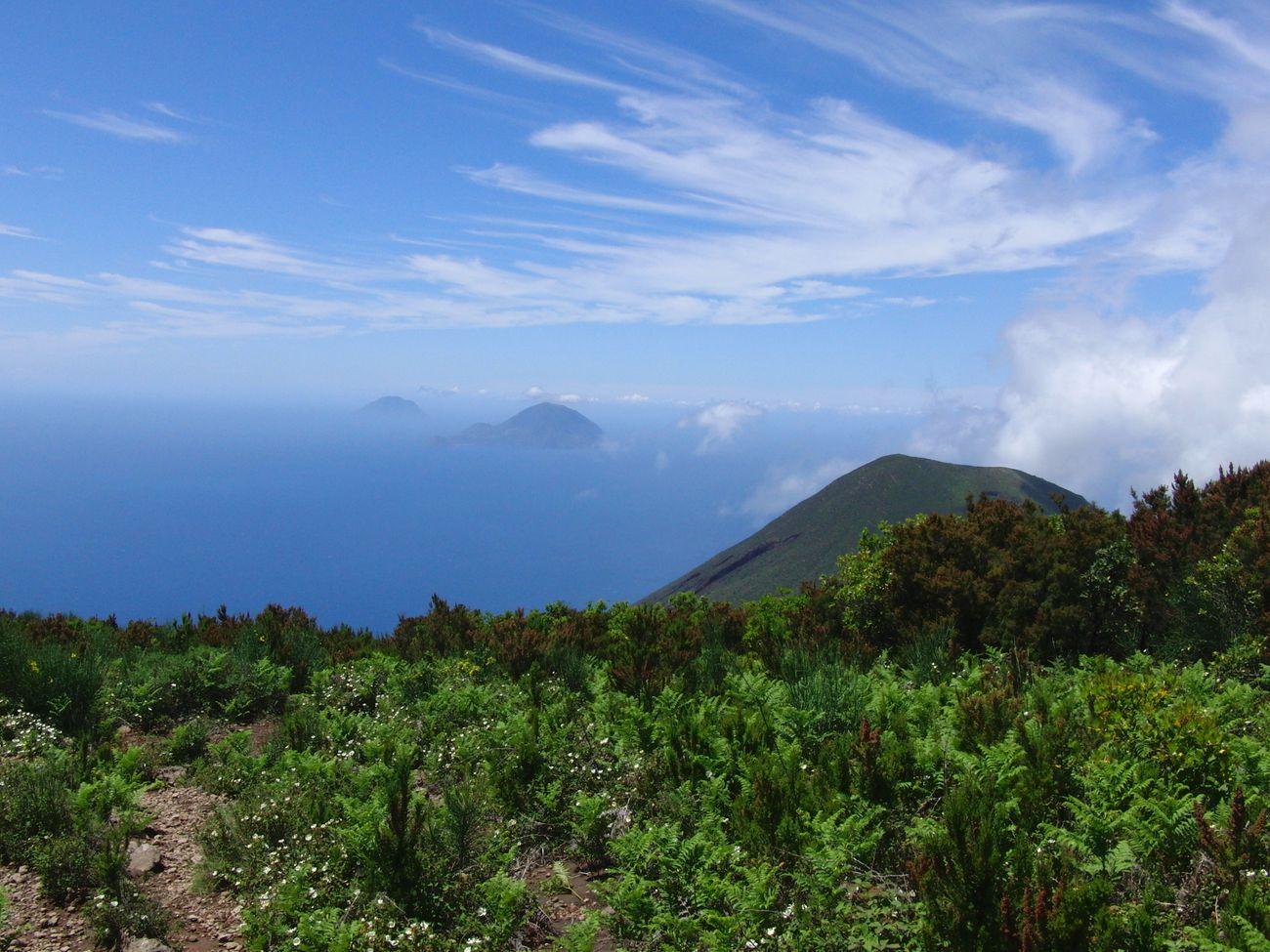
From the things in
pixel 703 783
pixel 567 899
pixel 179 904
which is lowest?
pixel 179 904

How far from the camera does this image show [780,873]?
163 inches

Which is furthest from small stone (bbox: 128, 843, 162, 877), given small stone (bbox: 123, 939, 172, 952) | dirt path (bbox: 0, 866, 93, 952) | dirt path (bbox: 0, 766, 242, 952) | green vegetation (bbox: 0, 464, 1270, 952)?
small stone (bbox: 123, 939, 172, 952)

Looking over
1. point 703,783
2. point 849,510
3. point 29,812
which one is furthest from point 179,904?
point 849,510

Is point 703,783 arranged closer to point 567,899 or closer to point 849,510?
point 567,899

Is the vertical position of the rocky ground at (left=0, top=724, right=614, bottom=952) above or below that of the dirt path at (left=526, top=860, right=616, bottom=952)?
below

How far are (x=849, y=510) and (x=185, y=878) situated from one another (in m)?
120

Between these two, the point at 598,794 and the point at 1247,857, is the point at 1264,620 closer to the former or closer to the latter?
the point at 1247,857

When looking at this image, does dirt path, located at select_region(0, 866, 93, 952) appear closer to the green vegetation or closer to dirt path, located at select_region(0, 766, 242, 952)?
dirt path, located at select_region(0, 766, 242, 952)

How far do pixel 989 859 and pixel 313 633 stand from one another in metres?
10.6

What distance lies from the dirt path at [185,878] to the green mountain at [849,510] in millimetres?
94844

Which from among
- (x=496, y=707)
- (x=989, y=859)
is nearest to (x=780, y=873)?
(x=989, y=859)

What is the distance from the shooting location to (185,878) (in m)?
4.88

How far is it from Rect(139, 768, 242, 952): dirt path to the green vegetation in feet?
0.50

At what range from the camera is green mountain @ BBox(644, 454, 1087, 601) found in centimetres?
10569
